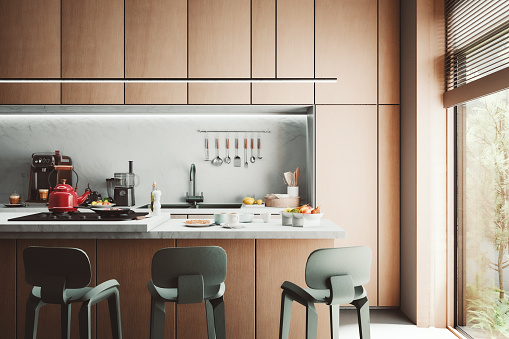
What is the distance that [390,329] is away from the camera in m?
3.27

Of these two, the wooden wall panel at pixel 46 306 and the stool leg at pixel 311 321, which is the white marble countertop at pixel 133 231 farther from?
the stool leg at pixel 311 321

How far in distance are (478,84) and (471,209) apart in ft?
3.12

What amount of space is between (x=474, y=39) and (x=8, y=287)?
12.0ft

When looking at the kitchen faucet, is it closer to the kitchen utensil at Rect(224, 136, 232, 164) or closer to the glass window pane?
the kitchen utensil at Rect(224, 136, 232, 164)

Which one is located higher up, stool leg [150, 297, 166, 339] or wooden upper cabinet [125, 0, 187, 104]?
wooden upper cabinet [125, 0, 187, 104]

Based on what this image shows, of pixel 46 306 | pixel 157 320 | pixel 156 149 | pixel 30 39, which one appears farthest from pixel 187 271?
pixel 30 39

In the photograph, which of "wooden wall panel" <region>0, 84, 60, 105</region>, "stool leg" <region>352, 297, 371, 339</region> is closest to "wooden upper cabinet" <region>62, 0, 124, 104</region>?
"wooden wall panel" <region>0, 84, 60, 105</region>

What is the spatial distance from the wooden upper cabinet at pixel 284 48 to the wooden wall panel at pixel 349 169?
0.34 m

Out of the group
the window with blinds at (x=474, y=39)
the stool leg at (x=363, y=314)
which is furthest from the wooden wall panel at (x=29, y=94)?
the window with blinds at (x=474, y=39)

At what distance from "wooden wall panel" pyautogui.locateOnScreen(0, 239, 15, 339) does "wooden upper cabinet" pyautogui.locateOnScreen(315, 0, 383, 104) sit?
9.06 feet

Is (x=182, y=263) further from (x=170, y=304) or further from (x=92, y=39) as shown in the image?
(x=92, y=39)

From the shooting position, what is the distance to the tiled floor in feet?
10.3

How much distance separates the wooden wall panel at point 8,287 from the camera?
255 centimetres

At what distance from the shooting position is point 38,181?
416cm
